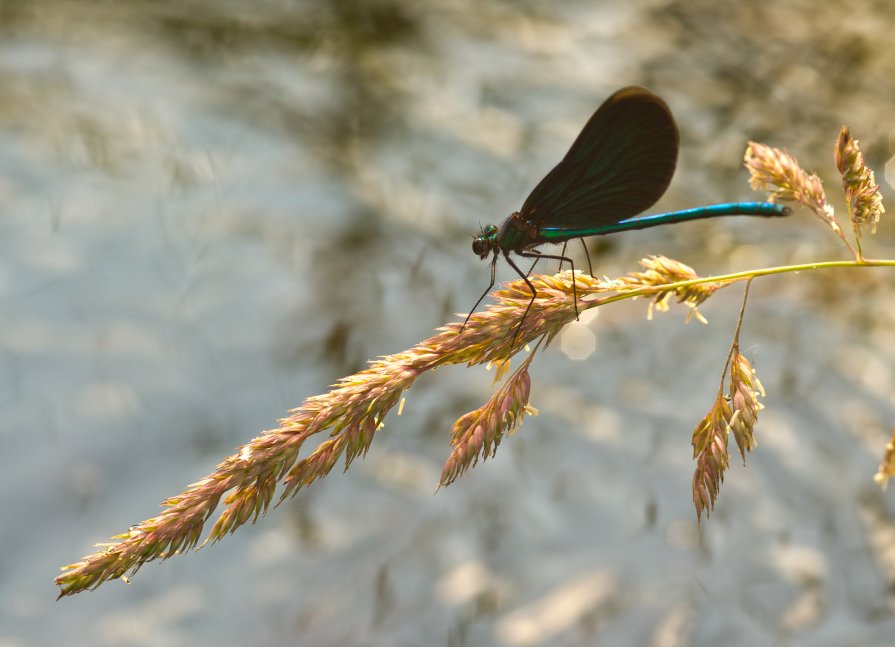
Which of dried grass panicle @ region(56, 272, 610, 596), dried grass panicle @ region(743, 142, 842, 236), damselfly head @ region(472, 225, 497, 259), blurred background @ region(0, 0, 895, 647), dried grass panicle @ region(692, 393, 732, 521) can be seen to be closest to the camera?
dried grass panicle @ region(56, 272, 610, 596)

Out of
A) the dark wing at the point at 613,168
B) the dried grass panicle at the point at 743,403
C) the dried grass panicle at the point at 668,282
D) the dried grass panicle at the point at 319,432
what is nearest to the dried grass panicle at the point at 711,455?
the dried grass panicle at the point at 743,403

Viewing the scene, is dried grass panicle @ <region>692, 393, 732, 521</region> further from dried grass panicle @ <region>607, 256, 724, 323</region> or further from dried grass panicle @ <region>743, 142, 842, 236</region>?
dried grass panicle @ <region>743, 142, 842, 236</region>

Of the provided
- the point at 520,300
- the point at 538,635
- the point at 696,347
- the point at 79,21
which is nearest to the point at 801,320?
the point at 696,347

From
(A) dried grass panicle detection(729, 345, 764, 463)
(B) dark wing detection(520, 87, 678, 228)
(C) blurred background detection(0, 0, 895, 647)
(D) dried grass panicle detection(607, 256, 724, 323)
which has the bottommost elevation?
(C) blurred background detection(0, 0, 895, 647)

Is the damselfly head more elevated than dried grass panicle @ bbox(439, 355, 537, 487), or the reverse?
the damselfly head

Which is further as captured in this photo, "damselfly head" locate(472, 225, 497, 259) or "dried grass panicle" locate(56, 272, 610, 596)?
"damselfly head" locate(472, 225, 497, 259)

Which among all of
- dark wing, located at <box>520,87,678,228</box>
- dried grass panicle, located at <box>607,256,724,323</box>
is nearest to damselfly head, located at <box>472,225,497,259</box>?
dark wing, located at <box>520,87,678,228</box>

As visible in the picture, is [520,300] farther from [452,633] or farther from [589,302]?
[452,633]
